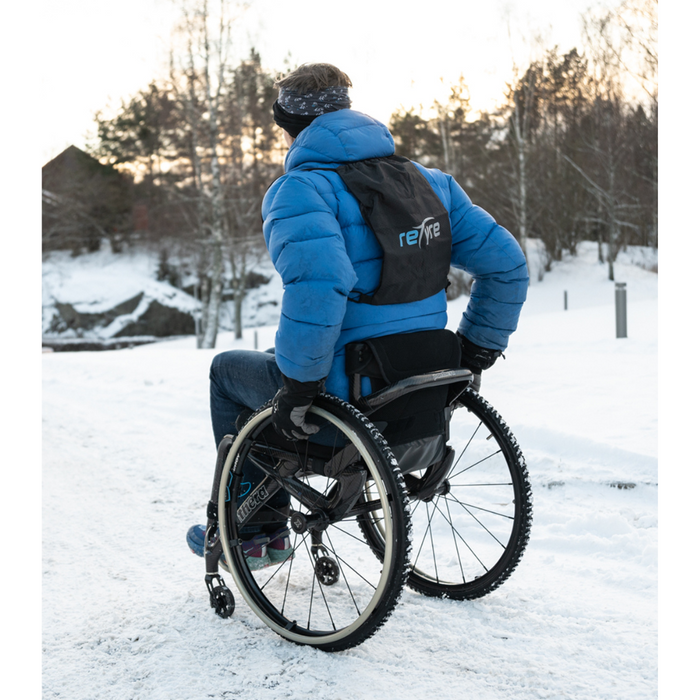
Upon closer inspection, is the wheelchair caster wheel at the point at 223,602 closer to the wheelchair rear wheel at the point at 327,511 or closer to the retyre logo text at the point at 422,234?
the wheelchair rear wheel at the point at 327,511

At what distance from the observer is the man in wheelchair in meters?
1.98

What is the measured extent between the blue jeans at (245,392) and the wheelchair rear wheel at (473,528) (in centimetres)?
42

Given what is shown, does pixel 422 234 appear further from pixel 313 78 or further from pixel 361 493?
pixel 361 493

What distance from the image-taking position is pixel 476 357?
2.50 metres

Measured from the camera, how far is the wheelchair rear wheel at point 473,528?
2393 mm

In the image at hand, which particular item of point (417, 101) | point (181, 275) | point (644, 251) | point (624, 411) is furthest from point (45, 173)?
point (624, 411)

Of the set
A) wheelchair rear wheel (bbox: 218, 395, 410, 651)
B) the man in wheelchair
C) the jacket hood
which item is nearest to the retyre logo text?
the man in wheelchair

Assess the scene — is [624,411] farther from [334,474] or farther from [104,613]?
[104,613]

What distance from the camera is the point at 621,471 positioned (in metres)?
3.82

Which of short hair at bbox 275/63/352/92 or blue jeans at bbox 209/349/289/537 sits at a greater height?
short hair at bbox 275/63/352/92

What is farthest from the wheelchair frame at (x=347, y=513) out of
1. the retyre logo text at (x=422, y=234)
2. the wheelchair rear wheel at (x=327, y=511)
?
the retyre logo text at (x=422, y=234)

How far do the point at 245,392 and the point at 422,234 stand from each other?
815 millimetres

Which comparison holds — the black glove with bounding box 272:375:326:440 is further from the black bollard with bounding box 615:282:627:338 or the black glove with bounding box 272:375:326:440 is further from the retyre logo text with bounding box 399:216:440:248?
the black bollard with bounding box 615:282:627:338

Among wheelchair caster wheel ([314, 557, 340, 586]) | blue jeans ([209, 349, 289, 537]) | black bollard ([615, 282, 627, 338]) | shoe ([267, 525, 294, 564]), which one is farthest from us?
black bollard ([615, 282, 627, 338])
